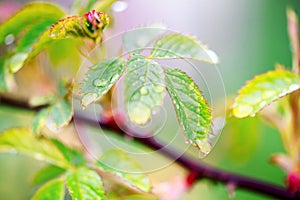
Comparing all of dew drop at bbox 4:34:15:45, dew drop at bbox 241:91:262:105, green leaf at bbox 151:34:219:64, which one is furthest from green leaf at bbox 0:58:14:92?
dew drop at bbox 241:91:262:105

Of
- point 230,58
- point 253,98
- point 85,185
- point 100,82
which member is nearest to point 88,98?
point 100,82

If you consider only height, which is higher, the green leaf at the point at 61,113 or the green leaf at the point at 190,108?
the green leaf at the point at 190,108

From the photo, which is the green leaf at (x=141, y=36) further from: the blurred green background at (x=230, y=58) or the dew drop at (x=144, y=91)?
the dew drop at (x=144, y=91)

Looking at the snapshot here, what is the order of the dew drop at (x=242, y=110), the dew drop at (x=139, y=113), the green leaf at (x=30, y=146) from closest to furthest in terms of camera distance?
the dew drop at (x=139, y=113)
the dew drop at (x=242, y=110)
the green leaf at (x=30, y=146)

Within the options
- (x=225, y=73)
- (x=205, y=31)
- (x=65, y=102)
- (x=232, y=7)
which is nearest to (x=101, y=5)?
(x=65, y=102)

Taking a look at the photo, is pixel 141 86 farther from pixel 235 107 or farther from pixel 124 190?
pixel 124 190

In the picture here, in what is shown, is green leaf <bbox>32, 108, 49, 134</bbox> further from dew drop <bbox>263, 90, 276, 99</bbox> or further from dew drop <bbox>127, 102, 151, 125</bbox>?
dew drop <bbox>263, 90, 276, 99</bbox>

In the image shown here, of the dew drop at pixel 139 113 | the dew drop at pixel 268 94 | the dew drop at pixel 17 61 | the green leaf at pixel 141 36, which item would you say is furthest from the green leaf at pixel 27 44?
the dew drop at pixel 268 94
